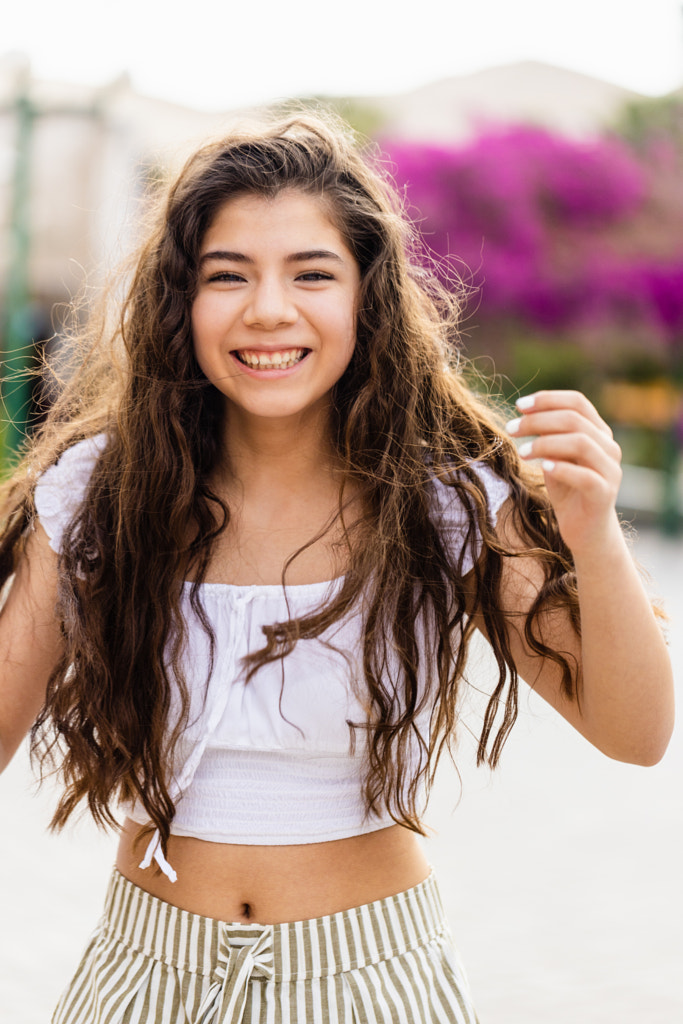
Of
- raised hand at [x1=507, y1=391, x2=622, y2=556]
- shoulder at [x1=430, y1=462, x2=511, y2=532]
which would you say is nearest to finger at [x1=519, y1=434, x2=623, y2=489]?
raised hand at [x1=507, y1=391, x2=622, y2=556]

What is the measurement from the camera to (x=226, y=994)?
1646 millimetres

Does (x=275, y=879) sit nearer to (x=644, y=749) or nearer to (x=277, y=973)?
(x=277, y=973)

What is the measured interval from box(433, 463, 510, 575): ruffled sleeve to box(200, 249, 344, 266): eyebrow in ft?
1.24

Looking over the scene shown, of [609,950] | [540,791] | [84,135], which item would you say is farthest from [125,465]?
[84,135]

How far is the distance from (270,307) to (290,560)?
37 cm

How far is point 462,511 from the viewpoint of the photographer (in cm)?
185

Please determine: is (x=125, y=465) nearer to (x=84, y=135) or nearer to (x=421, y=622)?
(x=421, y=622)

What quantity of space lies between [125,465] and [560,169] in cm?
1280

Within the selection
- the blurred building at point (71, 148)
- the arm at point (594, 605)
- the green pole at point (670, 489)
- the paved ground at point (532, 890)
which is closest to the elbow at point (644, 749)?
the arm at point (594, 605)

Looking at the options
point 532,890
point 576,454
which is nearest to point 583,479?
point 576,454

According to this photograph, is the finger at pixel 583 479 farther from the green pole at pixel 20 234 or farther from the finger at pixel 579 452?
the green pole at pixel 20 234

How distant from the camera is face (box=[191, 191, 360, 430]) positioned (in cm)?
177

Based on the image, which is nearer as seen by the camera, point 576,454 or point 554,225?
point 576,454

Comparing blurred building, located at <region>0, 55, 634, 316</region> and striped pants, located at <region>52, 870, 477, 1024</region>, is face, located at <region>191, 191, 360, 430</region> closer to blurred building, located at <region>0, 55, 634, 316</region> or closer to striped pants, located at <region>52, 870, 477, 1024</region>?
striped pants, located at <region>52, 870, 477, 1024</region>
